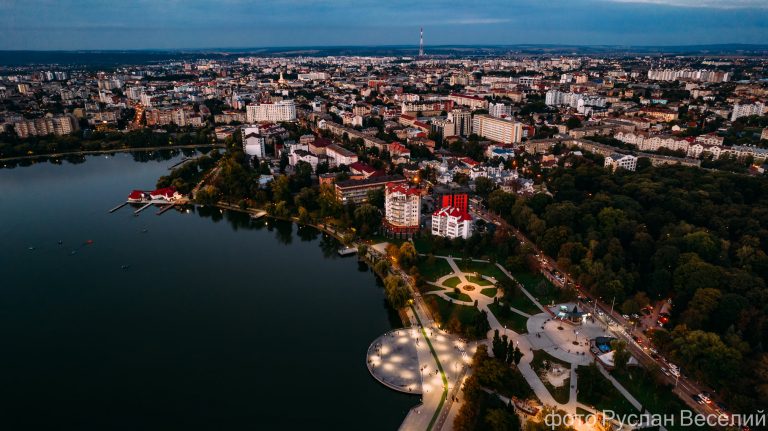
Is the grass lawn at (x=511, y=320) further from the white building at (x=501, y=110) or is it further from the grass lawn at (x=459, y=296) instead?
the white building at (x=501, y=110)

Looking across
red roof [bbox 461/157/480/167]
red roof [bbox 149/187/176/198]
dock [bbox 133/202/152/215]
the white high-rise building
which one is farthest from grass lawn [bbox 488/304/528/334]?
the white high-rise building

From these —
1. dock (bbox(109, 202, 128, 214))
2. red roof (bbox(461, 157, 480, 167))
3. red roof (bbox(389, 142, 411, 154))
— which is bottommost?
dock (bbox(109, 202, 128, 214))

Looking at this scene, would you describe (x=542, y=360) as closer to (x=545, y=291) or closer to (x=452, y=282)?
(x=545, y=291)

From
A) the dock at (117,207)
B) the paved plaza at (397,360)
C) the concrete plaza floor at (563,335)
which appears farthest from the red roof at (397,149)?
the paved plaza at (397,360)

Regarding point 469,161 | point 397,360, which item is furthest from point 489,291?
point 469,161

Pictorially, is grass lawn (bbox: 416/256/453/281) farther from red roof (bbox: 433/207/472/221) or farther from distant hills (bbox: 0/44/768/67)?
distant hills (bbox: 0/44/768/67)
